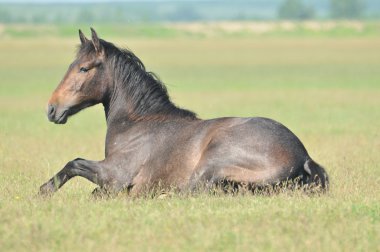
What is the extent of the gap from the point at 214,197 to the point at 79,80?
2.36 m

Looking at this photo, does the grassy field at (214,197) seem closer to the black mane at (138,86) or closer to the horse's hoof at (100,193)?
the horse's hoof at (100,193)

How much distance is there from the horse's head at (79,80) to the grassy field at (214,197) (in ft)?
3.16


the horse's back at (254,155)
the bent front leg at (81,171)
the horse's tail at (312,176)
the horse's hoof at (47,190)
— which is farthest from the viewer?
the bent front leg at (81,171)

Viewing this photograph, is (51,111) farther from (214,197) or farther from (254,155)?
(254,155)

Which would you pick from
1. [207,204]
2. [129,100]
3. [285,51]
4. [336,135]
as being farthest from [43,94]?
[285,51]

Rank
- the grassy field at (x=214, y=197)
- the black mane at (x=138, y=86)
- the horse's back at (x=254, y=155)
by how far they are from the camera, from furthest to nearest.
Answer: the black mane at (x=138, y=86) → the horse's back at (x=254, y=155) → the grassy field at (x=214, y=197)

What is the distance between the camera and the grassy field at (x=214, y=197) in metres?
7.95

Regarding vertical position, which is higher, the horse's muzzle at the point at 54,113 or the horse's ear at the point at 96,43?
the horse's ear at the point at 96,43

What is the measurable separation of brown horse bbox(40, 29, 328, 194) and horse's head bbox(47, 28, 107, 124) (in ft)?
0.04

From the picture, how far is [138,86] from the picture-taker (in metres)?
11.1

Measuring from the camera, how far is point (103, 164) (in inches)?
415

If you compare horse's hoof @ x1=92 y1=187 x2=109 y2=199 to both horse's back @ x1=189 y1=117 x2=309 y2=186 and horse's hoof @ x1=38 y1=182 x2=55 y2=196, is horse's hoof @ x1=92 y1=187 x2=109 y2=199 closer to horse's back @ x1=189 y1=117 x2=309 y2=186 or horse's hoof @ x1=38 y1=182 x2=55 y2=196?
horse's hoof @ x1=38 y1=182 x2=55 y2=196

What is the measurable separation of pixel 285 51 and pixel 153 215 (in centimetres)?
5673

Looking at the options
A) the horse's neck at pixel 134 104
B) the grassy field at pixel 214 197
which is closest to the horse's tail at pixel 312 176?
the grassy field at pixel 214 197
